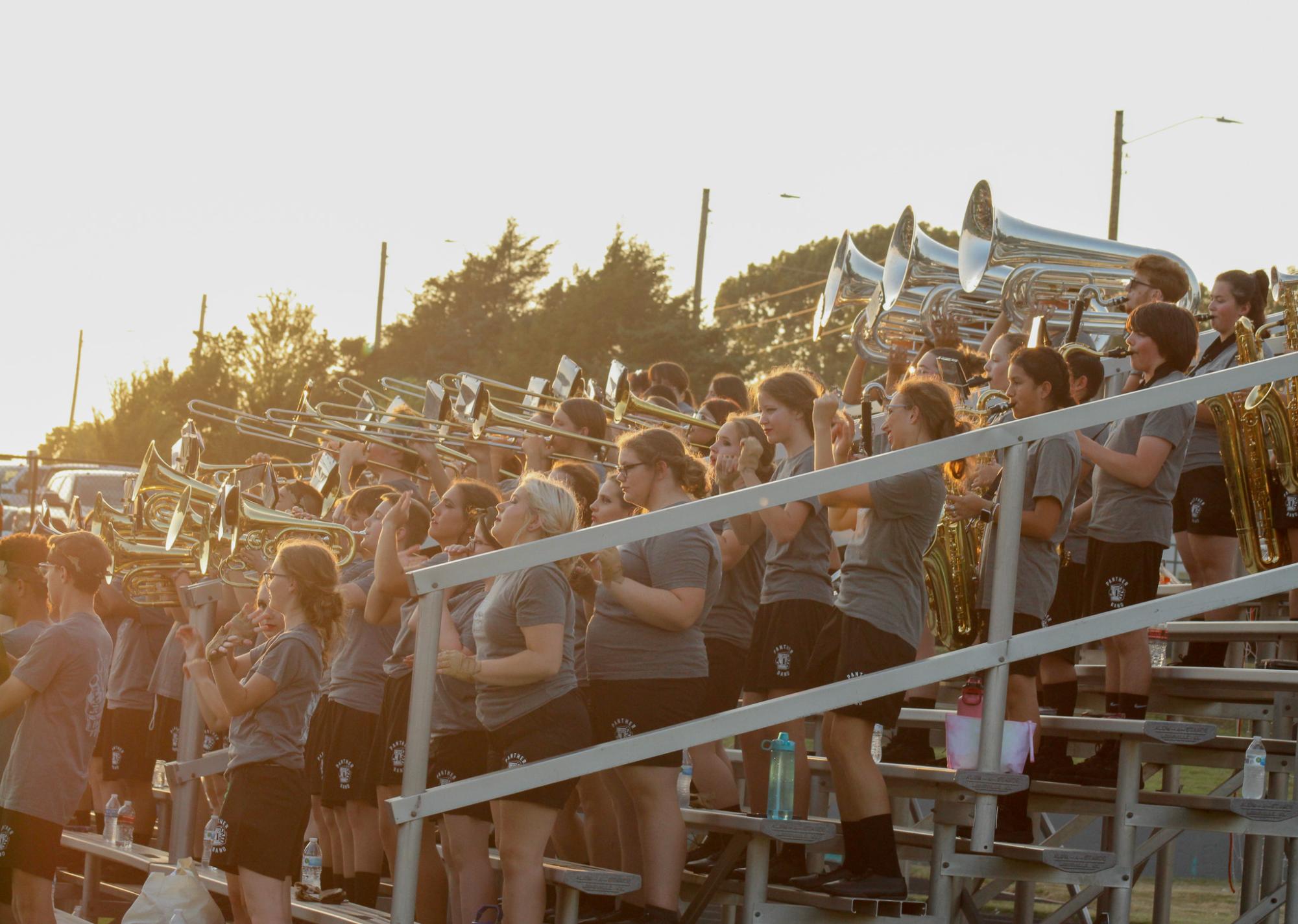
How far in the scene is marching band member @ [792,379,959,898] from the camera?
489cm

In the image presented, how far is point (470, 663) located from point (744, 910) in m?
1.16

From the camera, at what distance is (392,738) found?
20.6 feet

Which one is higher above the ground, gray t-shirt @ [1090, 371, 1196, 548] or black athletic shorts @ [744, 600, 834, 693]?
gray t-shirt @ [1090, 371, 1196, 548]

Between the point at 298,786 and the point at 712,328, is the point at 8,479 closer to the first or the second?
the point at 712,328

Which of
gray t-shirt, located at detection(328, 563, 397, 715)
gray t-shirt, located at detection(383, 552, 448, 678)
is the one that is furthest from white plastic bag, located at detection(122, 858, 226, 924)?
gray t-shirt, located at detection(383, 552, 448, 678)

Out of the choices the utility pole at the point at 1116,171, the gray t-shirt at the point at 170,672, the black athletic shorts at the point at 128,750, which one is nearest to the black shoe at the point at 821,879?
the gray t-shirt at the point at 170,672

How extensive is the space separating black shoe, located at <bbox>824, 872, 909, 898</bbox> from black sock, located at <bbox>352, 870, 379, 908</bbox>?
94.6 inches

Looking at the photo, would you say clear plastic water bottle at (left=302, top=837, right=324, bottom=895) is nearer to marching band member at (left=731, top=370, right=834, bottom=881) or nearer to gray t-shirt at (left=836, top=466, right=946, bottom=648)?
marching band member at (left=731, top=370, right=834, bottom=881)

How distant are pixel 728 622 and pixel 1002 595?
1735 mm

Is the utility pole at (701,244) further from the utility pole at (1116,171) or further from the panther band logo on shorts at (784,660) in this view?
the panther band logo on shorts at (784,660)

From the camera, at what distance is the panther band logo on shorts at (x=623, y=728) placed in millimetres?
5312

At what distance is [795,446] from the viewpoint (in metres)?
5.94

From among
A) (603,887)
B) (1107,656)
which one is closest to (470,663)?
(603,887)

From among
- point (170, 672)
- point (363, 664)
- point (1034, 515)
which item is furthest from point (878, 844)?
point (170, 672)
